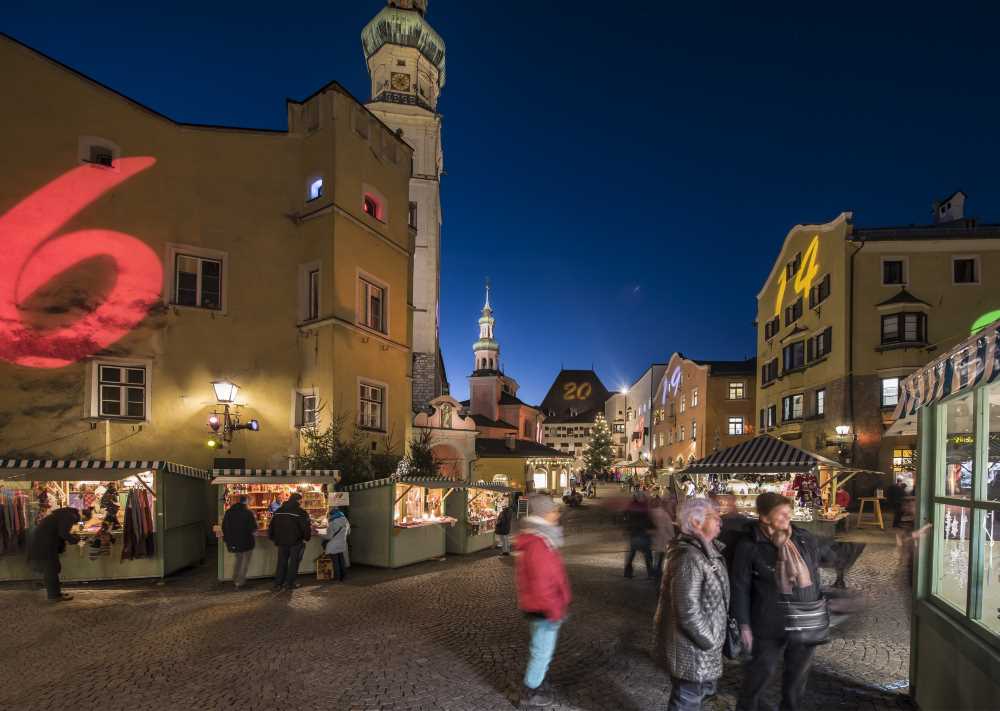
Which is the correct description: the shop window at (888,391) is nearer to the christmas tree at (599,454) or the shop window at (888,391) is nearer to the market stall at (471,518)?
the market stall at (471,518)

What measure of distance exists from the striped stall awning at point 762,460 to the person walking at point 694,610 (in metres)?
12.9

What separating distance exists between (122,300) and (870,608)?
19.3 m

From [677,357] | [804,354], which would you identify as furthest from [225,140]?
[677,357]

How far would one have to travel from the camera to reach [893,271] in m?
28.7

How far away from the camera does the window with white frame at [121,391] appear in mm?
16609

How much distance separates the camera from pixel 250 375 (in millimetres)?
18609

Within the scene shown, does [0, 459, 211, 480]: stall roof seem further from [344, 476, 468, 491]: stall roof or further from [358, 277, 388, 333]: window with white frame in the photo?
[358, 277, 388, 333]: window with white frame

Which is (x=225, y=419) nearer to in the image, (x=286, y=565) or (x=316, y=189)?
(x=286, y=565)

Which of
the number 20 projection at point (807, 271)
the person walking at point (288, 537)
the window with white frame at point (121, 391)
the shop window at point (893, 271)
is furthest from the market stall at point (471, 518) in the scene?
the number 20 projection at point (807, 271)

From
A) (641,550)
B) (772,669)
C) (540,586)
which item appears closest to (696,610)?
(772,669)

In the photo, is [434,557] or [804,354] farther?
[804,354]

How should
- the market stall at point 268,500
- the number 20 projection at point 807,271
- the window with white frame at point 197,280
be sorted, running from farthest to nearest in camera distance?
1. the number 20 projection at point 807,271
2. the window with white frame at point 197,280
3. the market stall at point 268,500

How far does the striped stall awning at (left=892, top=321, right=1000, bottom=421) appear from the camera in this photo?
427 centimetres

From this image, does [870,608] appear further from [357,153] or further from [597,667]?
[357,153]
